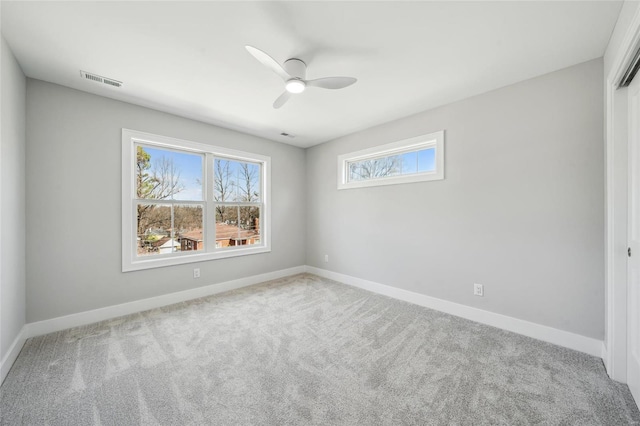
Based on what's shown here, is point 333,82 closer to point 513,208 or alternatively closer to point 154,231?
point 513,208

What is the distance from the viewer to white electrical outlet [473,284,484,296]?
2670 millimetres

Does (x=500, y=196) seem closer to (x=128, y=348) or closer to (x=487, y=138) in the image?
(x=487, y=138)

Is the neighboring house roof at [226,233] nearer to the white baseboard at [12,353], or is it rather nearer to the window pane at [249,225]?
the window pane at [249,225]

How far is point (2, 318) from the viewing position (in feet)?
5.98

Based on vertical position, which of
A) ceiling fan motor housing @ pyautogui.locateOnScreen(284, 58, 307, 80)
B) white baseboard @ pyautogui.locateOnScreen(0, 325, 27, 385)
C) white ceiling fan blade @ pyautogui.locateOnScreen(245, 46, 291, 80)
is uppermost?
ceiling fan motor housing @ pyautogui.locateOnScreen(284, 58, 307, 80)

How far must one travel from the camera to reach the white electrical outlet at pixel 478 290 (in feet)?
8.76

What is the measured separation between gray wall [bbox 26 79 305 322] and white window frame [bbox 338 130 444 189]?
8.29ft

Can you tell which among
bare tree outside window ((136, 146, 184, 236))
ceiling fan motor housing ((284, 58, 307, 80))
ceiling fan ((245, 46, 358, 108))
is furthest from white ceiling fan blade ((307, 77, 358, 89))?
bare tree outside window ((136, 146, 184, 236))

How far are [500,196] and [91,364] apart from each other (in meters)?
4.06

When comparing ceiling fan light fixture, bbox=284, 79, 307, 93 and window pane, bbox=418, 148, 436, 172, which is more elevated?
ceiling fan light fixture, bbox=284, 79, 307, 93

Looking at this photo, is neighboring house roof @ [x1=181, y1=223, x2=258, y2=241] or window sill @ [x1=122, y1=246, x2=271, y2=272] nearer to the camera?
window sill @ [x1=122, y1=246, x2=271, y2=272]

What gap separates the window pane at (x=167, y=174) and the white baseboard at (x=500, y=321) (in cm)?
298

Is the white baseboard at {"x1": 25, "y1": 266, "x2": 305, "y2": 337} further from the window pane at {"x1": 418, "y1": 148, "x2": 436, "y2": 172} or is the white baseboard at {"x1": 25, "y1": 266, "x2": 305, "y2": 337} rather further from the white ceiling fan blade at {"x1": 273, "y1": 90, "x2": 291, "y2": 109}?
the window pane at {"x1": 418, "y1": 148, "x2": 436, "y2": 172}

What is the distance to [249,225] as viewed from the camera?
13.9 ft
